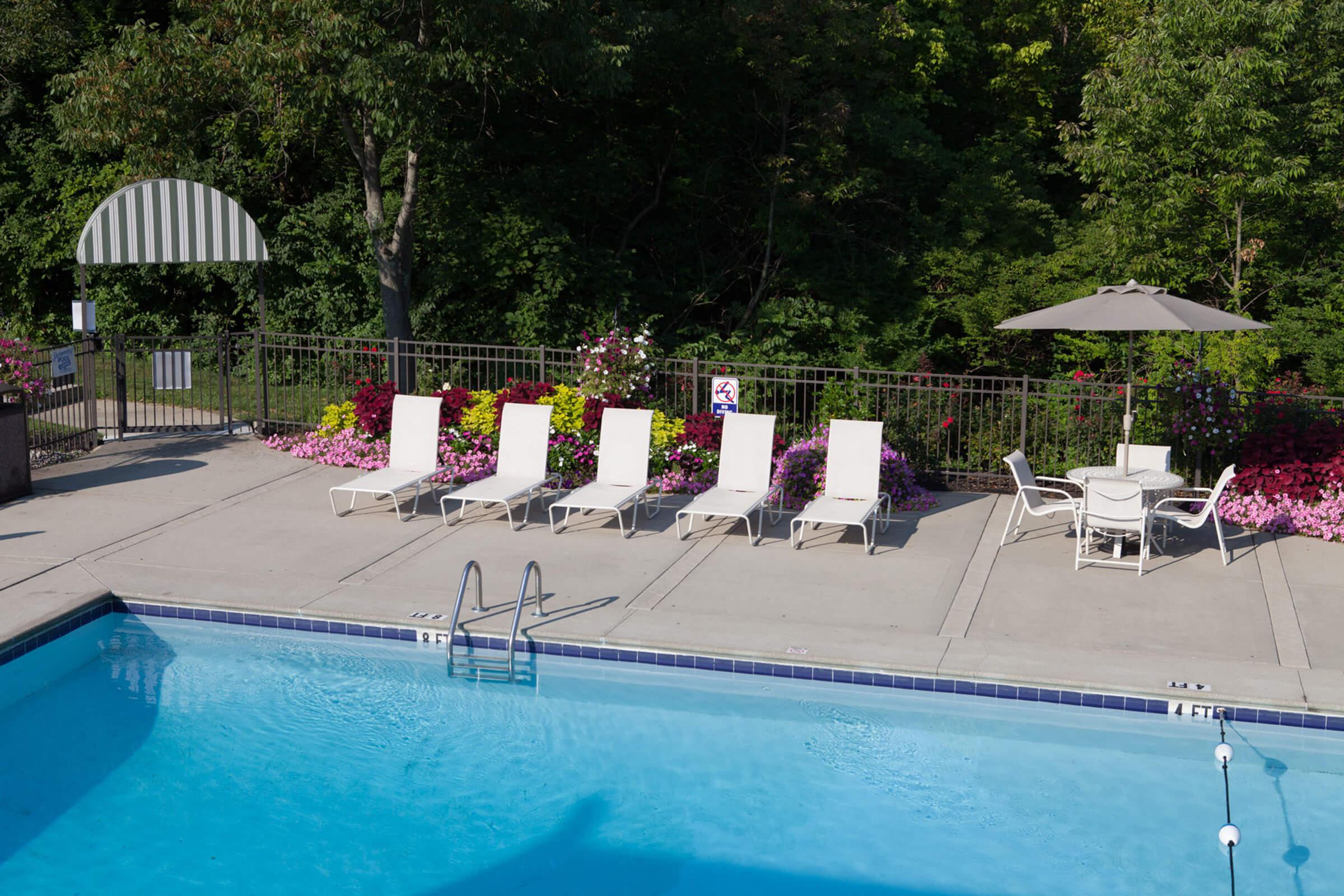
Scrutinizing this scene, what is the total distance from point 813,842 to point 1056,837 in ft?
4.10

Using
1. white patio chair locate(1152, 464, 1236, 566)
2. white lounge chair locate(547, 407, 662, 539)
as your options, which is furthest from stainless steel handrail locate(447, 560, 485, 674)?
white patio chair locate(1152, 464, 1236, 566)

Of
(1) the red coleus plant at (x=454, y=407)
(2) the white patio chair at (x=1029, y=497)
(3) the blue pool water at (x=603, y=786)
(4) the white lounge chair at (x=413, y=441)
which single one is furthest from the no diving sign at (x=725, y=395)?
(3) the blue pool water at (x=603, y=786)

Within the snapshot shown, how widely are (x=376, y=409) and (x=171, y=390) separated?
17.1 ft

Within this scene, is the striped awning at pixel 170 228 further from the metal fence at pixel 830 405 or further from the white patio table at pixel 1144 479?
the white patio table at pixel 1144 479

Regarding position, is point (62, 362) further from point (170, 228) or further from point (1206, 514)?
point (1206, 514)

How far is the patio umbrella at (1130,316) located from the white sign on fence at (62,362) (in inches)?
373

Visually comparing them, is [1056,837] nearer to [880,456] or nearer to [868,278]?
[880,456]

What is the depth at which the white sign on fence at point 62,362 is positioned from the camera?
12.9 meters

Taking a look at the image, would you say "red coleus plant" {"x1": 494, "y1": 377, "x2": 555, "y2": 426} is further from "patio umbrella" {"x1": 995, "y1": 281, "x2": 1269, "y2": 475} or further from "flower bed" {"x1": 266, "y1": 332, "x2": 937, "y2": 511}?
"patio umbrella" {"x1": 995, "y1": 281, "x2": 1269, "y2": 475}

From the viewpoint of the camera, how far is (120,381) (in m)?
14.6

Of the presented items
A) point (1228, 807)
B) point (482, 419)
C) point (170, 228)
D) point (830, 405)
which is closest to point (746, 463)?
point (830, 405)

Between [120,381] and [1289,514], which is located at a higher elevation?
[120,381]

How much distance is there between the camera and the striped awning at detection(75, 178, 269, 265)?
14555 mm

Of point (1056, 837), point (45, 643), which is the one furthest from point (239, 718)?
point (1056, 837)
